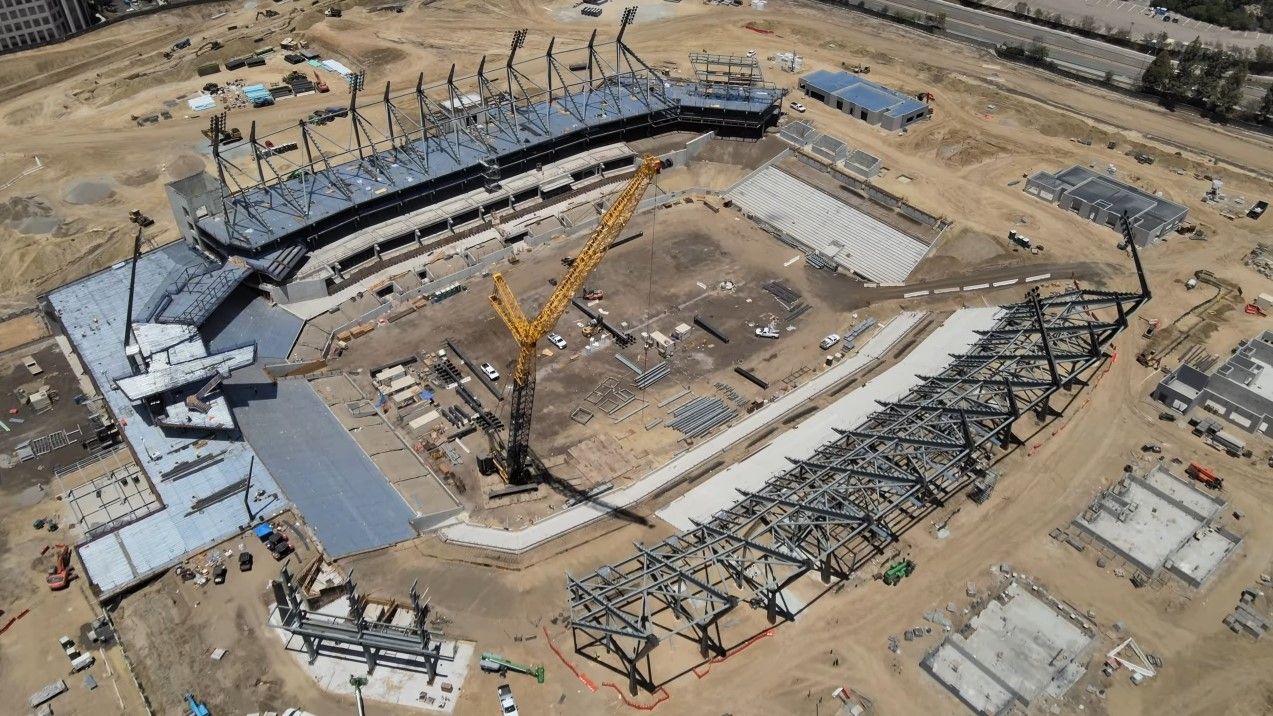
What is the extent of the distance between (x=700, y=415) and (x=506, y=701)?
38.8 m

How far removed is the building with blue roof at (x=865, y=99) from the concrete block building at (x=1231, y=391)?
6562 cm

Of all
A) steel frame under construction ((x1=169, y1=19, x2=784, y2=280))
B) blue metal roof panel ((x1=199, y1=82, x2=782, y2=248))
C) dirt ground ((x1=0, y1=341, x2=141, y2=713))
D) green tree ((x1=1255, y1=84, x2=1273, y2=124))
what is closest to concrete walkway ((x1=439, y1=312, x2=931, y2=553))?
dirt ground ((x1=0, y1=341, x2=141, y2=713))

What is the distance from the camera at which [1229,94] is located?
461 feet

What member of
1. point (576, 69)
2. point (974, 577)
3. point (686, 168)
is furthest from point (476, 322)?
point (576, 69)

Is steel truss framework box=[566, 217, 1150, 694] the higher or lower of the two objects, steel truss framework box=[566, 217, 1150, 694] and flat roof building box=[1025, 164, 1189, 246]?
the lower

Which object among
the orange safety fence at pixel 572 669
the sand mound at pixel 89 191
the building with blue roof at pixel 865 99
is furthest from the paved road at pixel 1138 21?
Answer: the sand mound at pixel 89 191

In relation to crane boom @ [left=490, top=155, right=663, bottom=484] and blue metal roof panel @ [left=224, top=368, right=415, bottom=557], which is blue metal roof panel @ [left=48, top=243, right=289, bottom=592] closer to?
blue metal roof panel @ [left=224, top=368, right=415, bottom=557]

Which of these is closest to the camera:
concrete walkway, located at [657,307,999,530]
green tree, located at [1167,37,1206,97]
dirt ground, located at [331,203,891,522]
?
concrete walkway, located at [657,307,999,530]

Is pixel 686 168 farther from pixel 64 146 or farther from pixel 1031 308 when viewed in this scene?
pixel 64 146

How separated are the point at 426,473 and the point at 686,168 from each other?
70.3 m

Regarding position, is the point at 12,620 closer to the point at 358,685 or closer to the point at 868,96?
the point at 358,685

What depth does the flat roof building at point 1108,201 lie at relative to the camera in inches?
4503

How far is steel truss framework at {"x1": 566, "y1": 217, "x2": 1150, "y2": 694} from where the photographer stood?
64.9m

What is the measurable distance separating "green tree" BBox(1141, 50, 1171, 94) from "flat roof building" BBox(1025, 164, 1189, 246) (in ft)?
124
